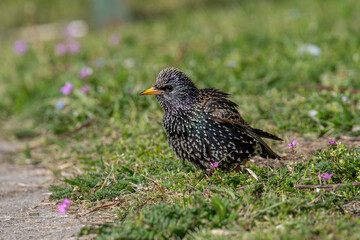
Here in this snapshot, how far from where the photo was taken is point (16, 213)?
431cm

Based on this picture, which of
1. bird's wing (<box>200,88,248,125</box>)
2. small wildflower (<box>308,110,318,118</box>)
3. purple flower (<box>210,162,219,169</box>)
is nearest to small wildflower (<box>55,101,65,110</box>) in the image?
bird's wing (<box>200,88,248,125</box>)

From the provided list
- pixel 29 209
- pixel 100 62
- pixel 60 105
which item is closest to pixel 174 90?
pixel 29 209

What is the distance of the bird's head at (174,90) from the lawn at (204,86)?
2.10 feet

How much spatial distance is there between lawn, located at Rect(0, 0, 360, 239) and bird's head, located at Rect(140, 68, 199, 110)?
0.64 metres

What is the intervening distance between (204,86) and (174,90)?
2.55 m

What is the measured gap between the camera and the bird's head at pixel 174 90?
4.54 m

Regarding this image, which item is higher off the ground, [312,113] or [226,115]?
[226,115]

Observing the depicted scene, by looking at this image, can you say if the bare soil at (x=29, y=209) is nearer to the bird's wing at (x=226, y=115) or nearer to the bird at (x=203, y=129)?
the bird at (x=203, y=129)

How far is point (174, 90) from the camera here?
4574mm

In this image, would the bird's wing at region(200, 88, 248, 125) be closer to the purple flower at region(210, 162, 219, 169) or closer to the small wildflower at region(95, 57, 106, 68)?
the purple flower at region(210, 162, 219, 169)

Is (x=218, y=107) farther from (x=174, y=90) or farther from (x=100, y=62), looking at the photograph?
(x=100, y=62)

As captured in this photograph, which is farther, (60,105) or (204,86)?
(204,86)

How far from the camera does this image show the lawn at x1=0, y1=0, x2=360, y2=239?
346 cm

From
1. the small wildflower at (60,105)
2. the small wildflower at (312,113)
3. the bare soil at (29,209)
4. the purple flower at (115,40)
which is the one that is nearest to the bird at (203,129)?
the bare soil at (29,209)
